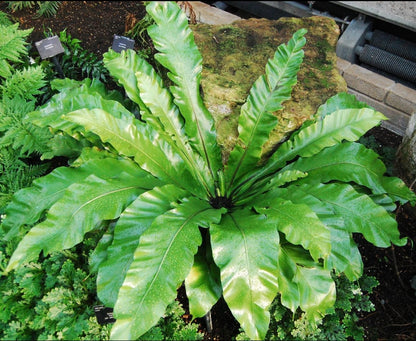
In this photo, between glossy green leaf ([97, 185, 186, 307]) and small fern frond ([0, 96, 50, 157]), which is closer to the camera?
glossy green leaf ([97, 185, 186, 307])

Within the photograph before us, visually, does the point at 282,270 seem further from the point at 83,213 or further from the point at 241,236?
the point at 83,213

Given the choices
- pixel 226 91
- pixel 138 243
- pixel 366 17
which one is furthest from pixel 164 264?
pixel 366 17

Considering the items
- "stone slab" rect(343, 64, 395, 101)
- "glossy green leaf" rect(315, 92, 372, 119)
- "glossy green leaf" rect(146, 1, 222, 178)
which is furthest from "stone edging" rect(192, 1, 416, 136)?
"glossy green leaf" rect(146, 1, 222, 178)

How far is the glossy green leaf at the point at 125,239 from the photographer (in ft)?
5.73

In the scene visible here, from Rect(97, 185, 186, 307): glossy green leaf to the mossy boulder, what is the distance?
2.64ft

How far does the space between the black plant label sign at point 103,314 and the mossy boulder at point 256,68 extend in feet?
3.96

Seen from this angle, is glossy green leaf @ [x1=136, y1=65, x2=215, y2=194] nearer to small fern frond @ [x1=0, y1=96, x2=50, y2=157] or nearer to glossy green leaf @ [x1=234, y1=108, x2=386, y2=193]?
glossy green leaf @ [x1=234, y1=108, x2=386, y2=193]

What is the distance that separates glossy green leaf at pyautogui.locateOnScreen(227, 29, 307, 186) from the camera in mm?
2279

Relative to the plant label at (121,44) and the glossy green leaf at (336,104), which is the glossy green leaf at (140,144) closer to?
the glossy green leaf at (336,104)

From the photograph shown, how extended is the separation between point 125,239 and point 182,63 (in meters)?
1.15

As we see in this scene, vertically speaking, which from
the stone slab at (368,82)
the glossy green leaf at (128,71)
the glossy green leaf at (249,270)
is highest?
the glossy green leaf at (128,71)

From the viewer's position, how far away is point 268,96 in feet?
7.50

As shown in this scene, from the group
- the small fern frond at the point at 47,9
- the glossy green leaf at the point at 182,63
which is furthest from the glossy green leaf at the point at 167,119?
the small fern frond at the point at 47,9

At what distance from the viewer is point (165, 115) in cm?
231
